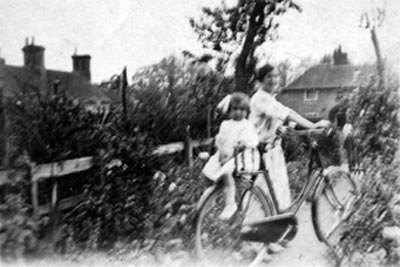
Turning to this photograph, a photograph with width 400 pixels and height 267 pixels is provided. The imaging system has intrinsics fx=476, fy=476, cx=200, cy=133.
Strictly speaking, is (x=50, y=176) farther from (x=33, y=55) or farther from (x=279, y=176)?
(x=279, y=176)

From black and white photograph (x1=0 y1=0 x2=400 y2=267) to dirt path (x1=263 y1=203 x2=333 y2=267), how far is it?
0.03 feet

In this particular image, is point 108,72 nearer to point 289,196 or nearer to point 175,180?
point 175,180

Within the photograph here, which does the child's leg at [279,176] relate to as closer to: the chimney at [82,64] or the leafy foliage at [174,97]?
the leafy foliage at [174,97]

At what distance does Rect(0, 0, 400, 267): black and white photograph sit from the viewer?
12.2ft

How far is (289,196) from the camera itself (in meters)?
4.14

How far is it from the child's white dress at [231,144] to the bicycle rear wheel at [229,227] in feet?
0.68

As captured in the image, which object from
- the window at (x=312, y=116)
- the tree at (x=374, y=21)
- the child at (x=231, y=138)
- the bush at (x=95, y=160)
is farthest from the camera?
the tree at (x=374, y=21)

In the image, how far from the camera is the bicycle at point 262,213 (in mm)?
3893

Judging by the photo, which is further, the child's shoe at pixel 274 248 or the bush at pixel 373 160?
the bush at pixel 373 160

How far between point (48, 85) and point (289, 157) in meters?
2.16

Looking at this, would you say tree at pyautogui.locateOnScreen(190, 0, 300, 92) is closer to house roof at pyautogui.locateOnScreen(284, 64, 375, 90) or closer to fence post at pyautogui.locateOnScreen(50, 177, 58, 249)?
house roof at pyautogui.locateOnScreen(284, 64, 375, 90)

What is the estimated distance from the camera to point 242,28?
418 centimetres

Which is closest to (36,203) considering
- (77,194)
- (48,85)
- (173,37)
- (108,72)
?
(77,194)

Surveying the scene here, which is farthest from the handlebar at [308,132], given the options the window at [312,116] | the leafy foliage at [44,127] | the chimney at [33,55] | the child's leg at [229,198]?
the chimney at [33,55]
